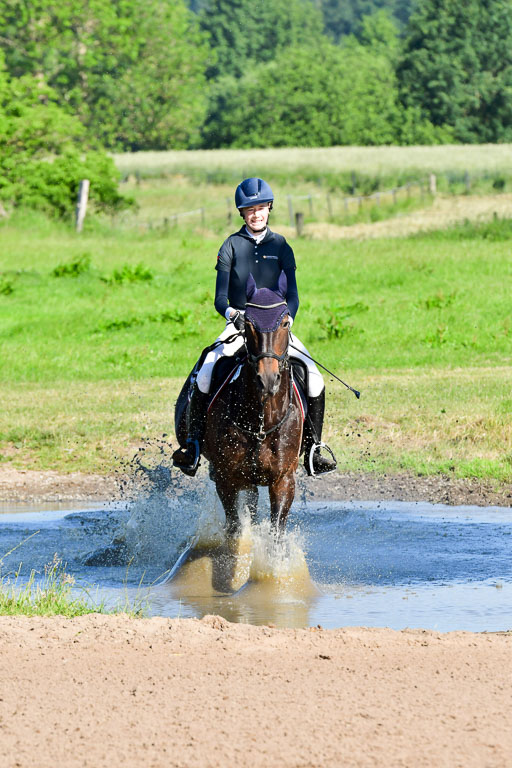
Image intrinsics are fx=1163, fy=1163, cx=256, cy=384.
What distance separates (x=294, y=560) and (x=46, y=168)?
97.2 ft

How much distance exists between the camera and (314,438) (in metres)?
8.92

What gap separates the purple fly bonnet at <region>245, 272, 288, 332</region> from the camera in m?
7.30

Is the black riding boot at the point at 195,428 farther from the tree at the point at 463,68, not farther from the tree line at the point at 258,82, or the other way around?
the tree at the point at 463,68

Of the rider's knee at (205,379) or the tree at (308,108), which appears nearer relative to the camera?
the rider's knee at (205,379)

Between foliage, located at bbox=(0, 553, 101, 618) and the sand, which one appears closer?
the sand

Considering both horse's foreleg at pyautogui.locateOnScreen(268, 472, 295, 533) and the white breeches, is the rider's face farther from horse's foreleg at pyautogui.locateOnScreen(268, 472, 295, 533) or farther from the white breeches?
horse's foreleg at pyautogui.locateOnScreen(268, 472, 295, 533)

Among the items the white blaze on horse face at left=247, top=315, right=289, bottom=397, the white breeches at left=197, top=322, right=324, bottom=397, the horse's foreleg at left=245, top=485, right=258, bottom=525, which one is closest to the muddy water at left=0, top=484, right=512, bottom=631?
the horse's foreleg at left=245, top=485, right=258, bottom=525

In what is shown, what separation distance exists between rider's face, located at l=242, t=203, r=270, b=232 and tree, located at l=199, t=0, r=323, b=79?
9859cm

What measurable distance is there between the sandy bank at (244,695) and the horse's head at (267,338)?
5.01 ft

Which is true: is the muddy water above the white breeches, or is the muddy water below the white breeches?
below

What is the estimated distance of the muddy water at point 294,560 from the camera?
25.8 ft

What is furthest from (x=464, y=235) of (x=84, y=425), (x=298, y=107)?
(x=298, y=107)

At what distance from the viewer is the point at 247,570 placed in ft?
29.0

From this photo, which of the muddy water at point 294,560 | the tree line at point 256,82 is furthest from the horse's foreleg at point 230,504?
the tree line at point 256,82
